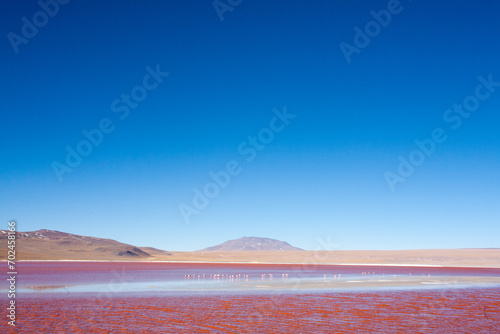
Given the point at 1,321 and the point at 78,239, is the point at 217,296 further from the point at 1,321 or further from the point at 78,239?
the point at 78,239

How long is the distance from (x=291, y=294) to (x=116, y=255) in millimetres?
106419

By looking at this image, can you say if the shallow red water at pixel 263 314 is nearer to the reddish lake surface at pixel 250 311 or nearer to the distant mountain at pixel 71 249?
the reddish lake surface at pixel 250 311

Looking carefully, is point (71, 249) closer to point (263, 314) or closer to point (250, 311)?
point (250, 311)

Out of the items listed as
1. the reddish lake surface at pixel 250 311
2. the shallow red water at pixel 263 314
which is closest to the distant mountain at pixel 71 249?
the reddish lake surface at pixel 250 311

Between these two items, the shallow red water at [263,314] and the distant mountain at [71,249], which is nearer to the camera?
the shallow red water at [263,314]

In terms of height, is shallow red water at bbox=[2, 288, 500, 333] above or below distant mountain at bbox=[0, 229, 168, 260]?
below

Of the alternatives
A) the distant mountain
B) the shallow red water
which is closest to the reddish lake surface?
the shallow red water

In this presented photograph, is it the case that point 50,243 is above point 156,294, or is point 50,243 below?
above

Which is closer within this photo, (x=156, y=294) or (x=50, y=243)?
(x=156, y=294)

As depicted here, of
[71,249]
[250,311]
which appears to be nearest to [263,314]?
[250,311]

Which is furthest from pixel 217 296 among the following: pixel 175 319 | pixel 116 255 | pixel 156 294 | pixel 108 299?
pixel 116 255

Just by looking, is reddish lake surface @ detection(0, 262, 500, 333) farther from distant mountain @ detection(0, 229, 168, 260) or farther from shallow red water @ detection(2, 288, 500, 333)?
distant mountain @ detection(0, 229, 168, 260)

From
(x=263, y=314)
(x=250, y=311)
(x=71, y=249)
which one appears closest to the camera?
(x=263, y=314)

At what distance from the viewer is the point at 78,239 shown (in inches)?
5748
